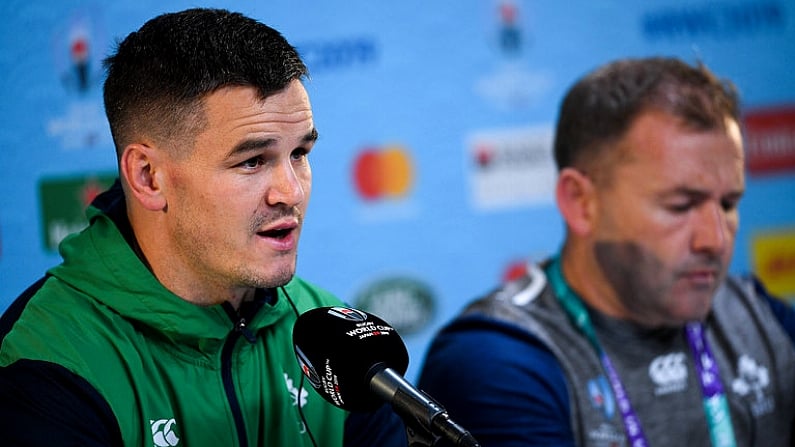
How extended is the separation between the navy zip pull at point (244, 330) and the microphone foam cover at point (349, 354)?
7.6 inches

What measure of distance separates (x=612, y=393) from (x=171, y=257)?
0.85 m

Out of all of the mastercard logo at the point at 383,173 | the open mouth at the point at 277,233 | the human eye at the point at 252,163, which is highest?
the mastercard logo at the point at 383,173

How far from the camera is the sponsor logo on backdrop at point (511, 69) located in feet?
8.64

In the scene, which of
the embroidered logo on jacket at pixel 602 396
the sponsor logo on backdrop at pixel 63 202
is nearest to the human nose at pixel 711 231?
the embroidered logo on jacket at pixel 602 396

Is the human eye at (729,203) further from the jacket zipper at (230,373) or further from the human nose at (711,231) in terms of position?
the jacket zipper at (230,373)

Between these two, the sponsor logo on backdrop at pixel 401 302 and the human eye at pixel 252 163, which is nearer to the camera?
the human eye at pixel 252 163

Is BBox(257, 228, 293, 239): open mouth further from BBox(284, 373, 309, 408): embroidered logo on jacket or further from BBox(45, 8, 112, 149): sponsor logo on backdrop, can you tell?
BBox(45, 8, 112, 149): sponsor logo on backdrop

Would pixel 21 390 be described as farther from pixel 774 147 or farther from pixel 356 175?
pixel 774 147

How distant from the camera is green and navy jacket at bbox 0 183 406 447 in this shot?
48.3 inches

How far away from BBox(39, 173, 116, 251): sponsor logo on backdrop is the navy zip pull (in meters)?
0.62

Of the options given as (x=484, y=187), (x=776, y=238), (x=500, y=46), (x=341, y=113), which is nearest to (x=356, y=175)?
(x=341, y=113)

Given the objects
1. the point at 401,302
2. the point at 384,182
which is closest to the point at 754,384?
the point at 401,302

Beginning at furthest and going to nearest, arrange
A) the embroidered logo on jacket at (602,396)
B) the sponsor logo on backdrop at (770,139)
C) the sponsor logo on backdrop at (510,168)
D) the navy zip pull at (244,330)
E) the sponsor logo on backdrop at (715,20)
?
A: the sponsor logo on backdrop at (770,139), the sponsor logo on backdrop at (715,20), the sponsor logo on backdrop at (510,168), the embroidered logo on jacket at (602,396), the navy zip pull at (244,330)

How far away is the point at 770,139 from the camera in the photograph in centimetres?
300
